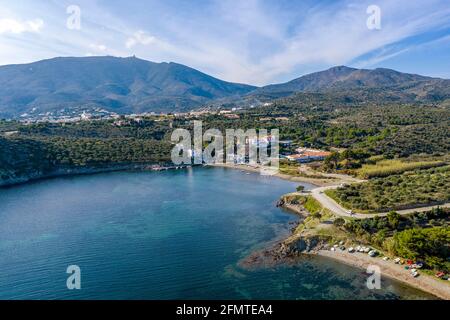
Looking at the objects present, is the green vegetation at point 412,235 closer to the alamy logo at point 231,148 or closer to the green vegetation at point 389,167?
the green vegetation at point 389,167

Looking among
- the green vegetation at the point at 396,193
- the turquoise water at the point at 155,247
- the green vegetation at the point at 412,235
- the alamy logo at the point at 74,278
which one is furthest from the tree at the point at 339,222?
A: the alamy logo at the point at 74,278

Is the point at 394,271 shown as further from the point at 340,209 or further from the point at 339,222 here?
the point at 340,209

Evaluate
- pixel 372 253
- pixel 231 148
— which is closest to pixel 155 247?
pixel 372 253

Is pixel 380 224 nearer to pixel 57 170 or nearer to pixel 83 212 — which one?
pixel 83 212

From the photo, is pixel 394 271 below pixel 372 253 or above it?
below

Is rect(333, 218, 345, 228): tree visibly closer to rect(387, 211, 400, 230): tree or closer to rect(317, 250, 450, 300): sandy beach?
A: rect(317, 250, 450, 300): sandy beach
